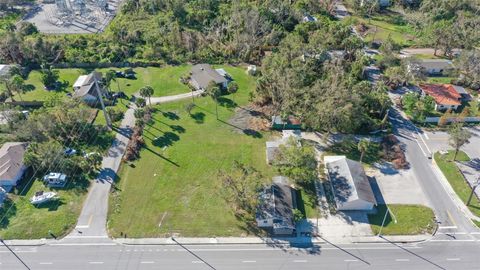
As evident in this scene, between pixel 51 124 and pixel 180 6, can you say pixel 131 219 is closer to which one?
pixel 51 124

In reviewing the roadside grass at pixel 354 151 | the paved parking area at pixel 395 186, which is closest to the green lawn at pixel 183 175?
the roadside grass at pixel 354 151

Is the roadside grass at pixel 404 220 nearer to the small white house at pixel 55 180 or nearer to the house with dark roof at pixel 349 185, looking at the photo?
the house with dark roof at pixel 349 185

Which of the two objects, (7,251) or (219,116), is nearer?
(7,251)

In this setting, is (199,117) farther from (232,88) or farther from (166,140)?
(232,88)

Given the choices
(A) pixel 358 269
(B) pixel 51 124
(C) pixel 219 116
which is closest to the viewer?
(A) pixel 358 269

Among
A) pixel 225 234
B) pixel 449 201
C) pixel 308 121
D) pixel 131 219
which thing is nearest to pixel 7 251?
pixel 131 219

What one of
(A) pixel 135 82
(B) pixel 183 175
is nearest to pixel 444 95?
(B) pixel 183 175
